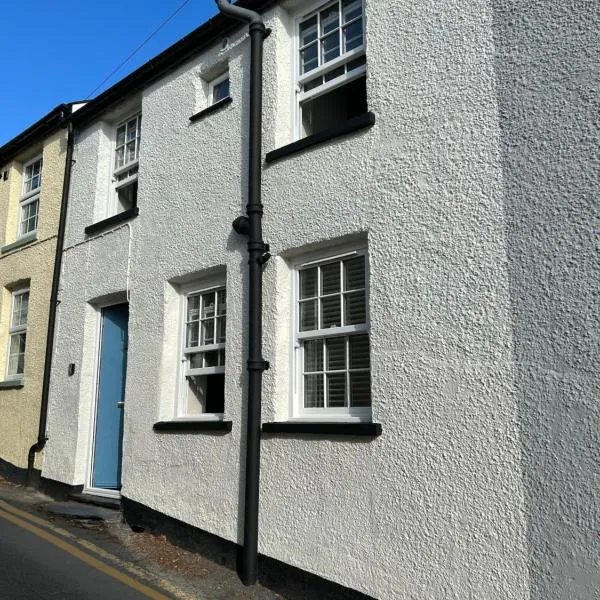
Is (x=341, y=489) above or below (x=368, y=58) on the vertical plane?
below

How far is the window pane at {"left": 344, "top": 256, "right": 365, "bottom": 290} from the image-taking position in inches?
220

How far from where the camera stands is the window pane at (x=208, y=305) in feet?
23.6

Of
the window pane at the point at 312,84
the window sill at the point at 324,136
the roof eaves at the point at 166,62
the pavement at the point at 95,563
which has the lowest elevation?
the pavement at the point at 95,563

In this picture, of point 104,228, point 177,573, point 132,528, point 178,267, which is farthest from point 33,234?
point 177,573

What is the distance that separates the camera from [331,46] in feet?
21.4

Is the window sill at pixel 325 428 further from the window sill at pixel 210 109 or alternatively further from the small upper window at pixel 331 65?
the window sill at pixel 210 109

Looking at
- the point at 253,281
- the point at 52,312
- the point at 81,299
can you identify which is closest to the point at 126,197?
the point at 81,299

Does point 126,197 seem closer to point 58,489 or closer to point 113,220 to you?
point 113,220

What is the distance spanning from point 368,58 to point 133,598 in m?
4.97

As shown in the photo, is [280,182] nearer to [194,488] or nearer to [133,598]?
[194,488]

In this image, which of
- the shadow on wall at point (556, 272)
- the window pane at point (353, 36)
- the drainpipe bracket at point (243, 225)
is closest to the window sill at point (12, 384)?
the drainpipe bracket at point (243, 225)

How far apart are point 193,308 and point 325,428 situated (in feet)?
9.09

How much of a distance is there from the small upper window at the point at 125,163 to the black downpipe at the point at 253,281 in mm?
2895

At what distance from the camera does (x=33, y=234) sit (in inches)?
417
